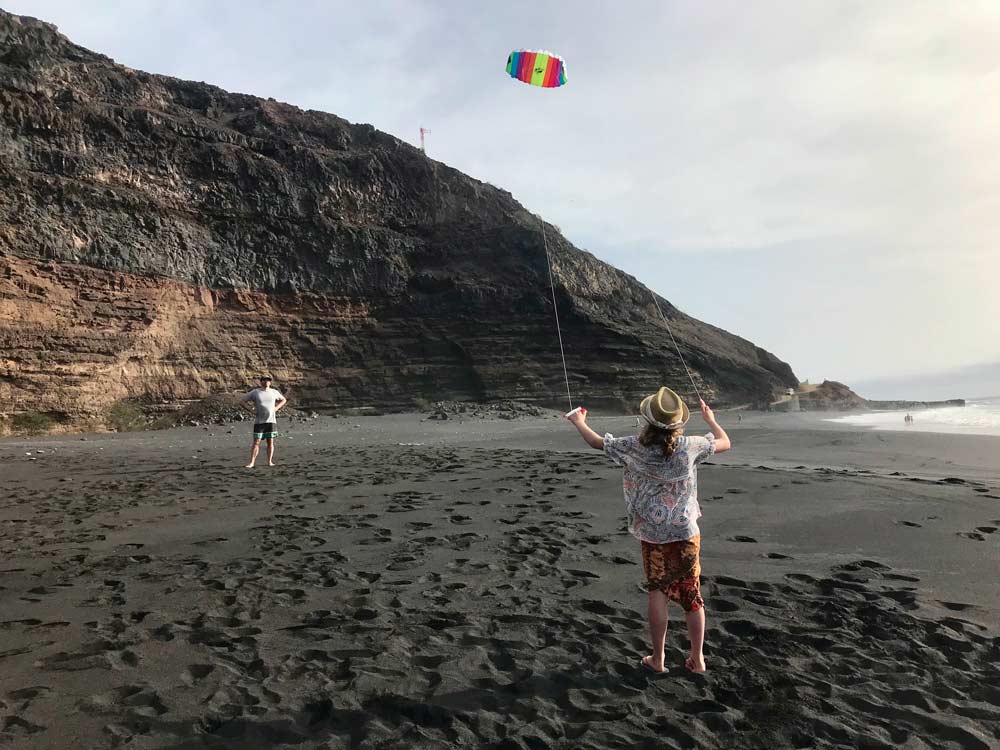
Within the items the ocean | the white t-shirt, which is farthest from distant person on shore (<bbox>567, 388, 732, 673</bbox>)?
the ocean

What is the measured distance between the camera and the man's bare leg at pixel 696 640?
326 cm

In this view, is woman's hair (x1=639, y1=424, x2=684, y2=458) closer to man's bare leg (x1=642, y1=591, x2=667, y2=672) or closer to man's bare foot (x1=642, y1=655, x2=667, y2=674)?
man's bare leg (x1=642, y1=591, x2=667, y2=672)

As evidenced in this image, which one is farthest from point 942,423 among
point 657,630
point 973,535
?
point 657,630

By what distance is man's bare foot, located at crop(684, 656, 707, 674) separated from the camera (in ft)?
10.7

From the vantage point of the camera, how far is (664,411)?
3.44 metres

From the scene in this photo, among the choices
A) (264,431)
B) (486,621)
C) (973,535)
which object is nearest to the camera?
(486,621)

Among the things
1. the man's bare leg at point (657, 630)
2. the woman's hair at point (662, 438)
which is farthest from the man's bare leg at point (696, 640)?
the woman's hair at point (662, 438)

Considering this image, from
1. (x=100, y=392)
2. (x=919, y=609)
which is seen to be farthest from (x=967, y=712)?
(x=100, y=392)

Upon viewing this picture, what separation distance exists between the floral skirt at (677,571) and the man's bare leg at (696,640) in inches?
1.7

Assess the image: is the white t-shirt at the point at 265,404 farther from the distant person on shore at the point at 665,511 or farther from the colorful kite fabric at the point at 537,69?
the distant person on shore at the point at 665,511

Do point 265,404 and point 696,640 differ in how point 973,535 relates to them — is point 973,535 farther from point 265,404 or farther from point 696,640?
point 265,404

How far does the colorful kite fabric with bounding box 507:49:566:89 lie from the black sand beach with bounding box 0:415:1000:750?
712cm

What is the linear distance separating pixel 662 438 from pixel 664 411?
0.17 m

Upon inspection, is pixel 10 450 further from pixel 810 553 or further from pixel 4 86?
pixel 810 553
